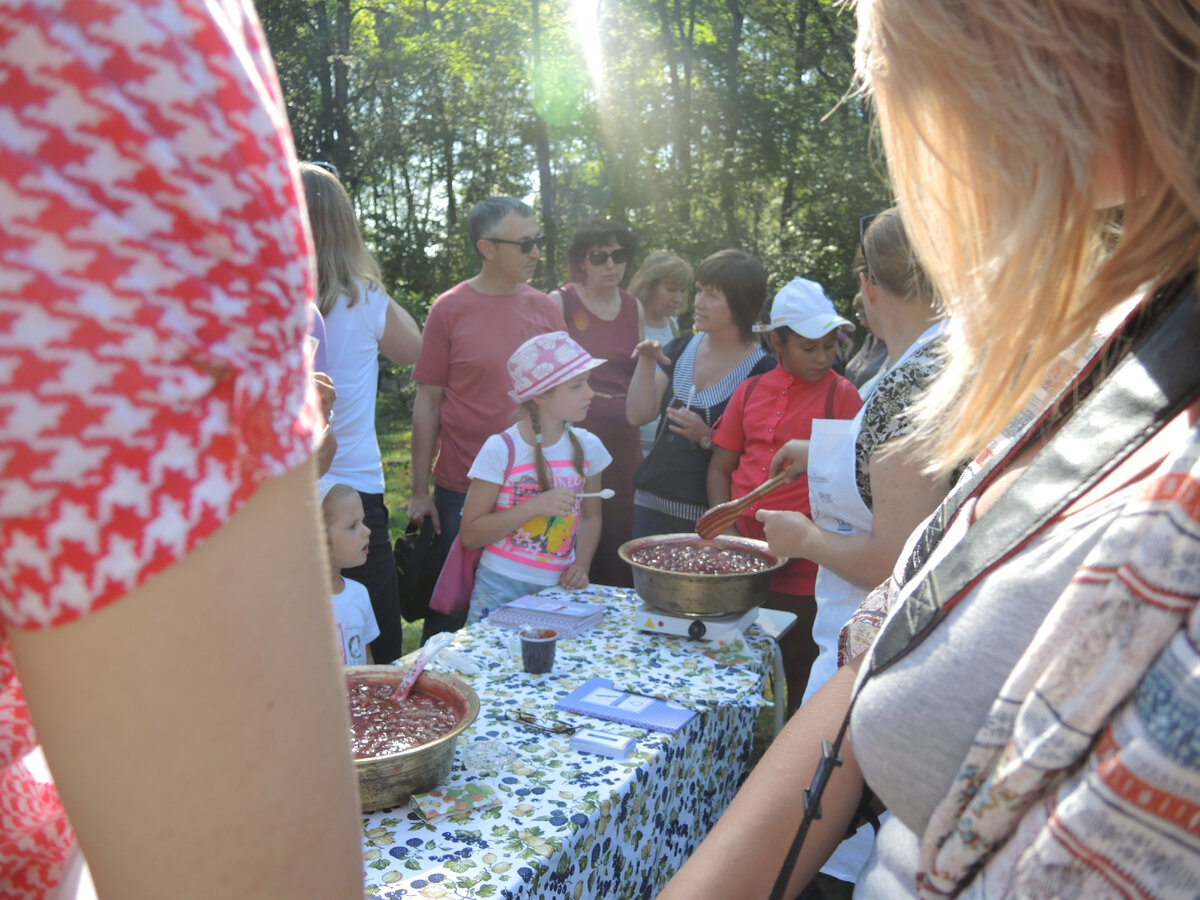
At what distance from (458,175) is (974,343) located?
59.1 ft

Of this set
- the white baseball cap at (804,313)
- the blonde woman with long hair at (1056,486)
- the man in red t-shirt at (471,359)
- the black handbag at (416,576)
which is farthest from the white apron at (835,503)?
the black handbag at (416,576)

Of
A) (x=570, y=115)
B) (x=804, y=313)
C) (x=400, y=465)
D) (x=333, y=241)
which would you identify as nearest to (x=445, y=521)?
(x=333, y=241)

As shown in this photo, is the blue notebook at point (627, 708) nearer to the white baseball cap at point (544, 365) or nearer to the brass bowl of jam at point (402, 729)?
the brass bowl of jam at point (402, 729)

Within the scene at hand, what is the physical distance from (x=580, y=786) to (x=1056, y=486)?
1409 mm

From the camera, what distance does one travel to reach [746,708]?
8.66 feet

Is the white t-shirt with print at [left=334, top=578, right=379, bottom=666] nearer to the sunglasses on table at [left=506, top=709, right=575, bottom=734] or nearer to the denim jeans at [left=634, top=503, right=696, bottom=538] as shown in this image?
the sunglasses on table at [left=506, top=709, right=575, bottom=734]

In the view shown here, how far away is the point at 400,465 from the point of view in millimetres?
11133

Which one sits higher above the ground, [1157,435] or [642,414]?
[1157,435]

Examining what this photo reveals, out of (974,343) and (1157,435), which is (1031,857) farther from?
(974,343)

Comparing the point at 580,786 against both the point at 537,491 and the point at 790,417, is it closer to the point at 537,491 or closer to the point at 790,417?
the point at 537,491

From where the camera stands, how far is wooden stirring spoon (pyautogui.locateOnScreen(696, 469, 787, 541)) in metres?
3.02

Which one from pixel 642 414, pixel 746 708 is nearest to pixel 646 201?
pixel 642 414

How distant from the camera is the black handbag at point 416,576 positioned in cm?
420

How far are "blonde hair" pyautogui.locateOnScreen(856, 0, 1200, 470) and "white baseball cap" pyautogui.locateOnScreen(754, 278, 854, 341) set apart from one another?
9.20 ft
